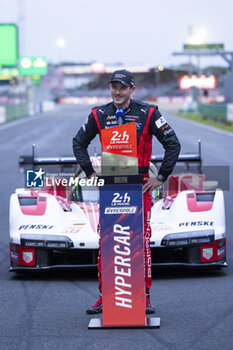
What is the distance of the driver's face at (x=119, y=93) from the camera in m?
5.17

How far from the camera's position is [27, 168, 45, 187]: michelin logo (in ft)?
26.4

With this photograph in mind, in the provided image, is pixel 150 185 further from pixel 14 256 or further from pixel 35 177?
pixel 35 177

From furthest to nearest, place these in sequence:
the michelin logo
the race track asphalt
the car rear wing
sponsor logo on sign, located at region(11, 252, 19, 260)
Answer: the car rear wing < the michelin logo < sponsor logo on sign, located at region(11, 252, 19, 260) < the race track asphalt

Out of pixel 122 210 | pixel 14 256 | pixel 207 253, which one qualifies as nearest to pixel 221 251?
pixel 207 253

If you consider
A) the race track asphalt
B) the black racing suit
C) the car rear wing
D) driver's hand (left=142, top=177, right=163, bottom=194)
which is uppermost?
the black racing suit

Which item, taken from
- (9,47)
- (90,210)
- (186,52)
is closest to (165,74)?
(186,52)

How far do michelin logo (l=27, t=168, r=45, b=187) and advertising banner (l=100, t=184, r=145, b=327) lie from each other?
10.2ft

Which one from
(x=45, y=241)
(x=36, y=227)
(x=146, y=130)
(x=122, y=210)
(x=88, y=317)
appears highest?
(x=146, y=130)

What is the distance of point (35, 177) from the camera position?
8.05 meters

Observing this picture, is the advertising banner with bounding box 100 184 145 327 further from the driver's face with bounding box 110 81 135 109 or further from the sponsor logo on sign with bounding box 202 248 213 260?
the sponsor logo on sign with bounding box 202 248 213 260

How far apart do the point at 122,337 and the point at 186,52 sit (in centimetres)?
6775

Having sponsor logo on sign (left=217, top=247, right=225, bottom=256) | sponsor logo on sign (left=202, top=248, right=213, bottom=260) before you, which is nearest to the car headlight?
sponsor logo on sign (left=202, top=248, right=213, bottom=260)

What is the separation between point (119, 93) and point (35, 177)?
3.06 m

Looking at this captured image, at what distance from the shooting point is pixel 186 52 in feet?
234
